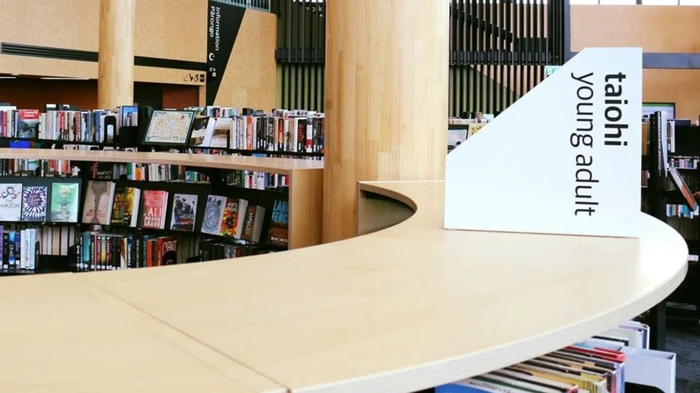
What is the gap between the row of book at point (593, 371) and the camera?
3.44 feet

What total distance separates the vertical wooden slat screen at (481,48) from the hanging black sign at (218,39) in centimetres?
118

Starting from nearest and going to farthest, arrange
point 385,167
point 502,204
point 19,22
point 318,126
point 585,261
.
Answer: point 585,261, point 502,204, point 385,167, point 318,126, point 19,22

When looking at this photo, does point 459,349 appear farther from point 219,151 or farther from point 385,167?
point 219,151

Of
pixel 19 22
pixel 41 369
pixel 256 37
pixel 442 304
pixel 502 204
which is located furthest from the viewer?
pixel 256 37

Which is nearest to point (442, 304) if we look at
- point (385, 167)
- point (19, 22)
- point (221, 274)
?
point (221, 274)

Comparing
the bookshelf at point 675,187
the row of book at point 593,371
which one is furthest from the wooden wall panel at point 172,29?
the row of book at point 593,371

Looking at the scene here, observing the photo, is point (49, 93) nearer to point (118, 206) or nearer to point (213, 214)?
point (118, 206)

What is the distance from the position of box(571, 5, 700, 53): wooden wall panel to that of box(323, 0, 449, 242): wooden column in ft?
44.7

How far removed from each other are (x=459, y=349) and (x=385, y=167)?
82.6 inches

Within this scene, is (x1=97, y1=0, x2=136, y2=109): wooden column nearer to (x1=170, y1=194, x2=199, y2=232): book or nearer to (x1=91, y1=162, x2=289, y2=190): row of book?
(x1=91, y1=162, x2=289, y2=190): row of book

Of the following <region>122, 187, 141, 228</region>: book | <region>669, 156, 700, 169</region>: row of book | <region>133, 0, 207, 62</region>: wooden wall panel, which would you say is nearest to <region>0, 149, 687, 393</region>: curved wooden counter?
<region>122, 187, 141, 228</region>: book

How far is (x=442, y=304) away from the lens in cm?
105

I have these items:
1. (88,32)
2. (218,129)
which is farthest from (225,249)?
(88,32)

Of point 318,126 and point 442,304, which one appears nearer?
point 442,304
